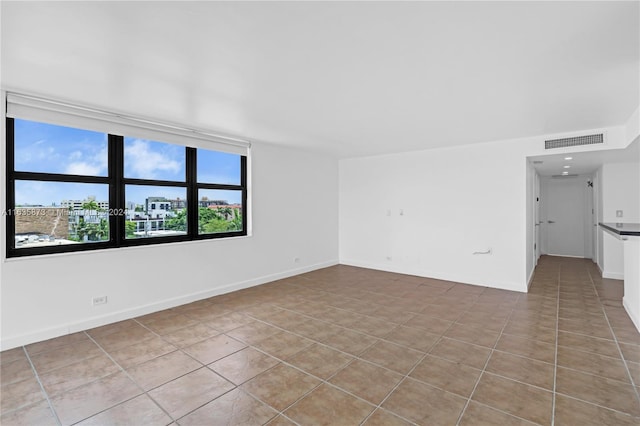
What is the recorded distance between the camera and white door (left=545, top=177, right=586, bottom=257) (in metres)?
7.99

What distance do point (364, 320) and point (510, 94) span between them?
2.84 m

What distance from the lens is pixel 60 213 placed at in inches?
133

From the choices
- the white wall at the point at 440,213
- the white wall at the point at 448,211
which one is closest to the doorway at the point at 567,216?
the white wall at the point at 448,211

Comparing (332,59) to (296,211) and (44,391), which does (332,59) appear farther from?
(296,211)

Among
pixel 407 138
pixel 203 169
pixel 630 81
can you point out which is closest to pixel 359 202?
pixel 407 138

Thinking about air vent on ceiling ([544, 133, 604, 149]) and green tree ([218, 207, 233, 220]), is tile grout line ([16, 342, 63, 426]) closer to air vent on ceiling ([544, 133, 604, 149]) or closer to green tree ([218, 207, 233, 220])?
green tree ([218, 207, 233, 220])

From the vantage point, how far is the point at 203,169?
4.72 m

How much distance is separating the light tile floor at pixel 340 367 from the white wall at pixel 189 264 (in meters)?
0.25

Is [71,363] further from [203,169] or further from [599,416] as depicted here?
[599,416]

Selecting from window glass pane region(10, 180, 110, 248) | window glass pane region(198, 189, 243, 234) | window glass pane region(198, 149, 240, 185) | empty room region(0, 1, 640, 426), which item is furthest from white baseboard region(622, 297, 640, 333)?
window glass pane region(10, 180, 110, 248)

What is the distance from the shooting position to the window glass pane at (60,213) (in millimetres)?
3168

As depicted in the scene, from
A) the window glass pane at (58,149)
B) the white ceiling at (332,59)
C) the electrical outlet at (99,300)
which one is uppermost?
the white ceiling at (332,59)

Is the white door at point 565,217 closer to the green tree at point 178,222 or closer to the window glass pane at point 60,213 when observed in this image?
the green tree at point 178,222

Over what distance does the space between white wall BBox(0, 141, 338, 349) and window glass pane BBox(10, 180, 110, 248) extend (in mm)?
230
